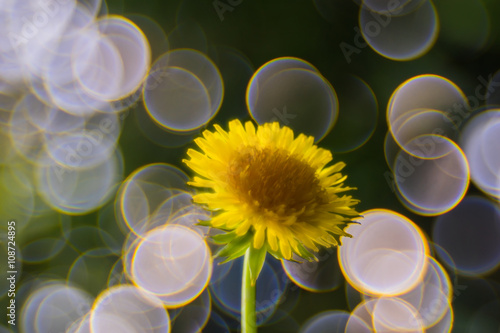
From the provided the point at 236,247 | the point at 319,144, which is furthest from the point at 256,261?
the point at 319,144

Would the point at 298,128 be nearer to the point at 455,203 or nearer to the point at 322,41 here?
the point at 322,41

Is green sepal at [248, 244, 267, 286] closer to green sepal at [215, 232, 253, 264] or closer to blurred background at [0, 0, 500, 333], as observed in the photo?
green sepal at [215, 232, 253, 264]

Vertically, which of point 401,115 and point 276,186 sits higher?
point 276,186

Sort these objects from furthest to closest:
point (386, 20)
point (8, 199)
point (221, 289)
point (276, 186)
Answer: point (386, 20) < point (221, 289) < point (8, 199) < point (276, 186)

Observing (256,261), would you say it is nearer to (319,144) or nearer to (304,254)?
(304,254)

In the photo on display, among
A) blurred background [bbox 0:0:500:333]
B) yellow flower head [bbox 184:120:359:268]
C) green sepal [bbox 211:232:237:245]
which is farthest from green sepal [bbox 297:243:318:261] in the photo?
blurred background [bbox 0:0:500:333]

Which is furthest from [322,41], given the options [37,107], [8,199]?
[8,199]
